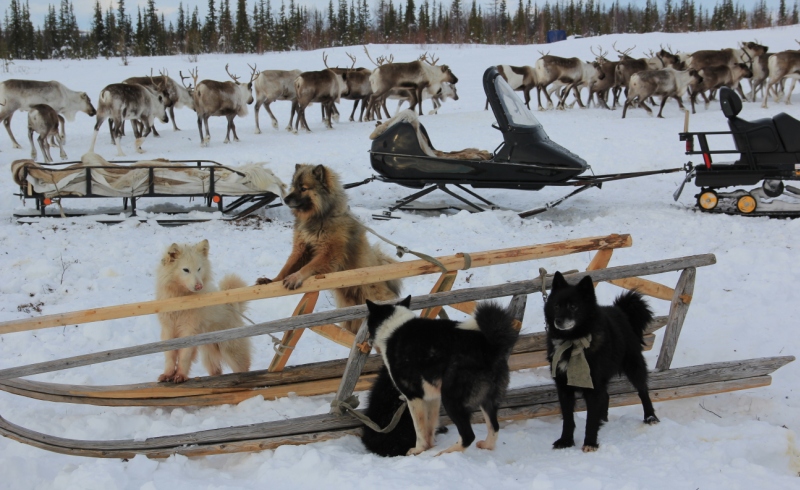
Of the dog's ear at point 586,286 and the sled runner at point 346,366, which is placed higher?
the dog's ear at point 586,286

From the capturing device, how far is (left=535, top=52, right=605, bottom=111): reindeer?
22.8 metres

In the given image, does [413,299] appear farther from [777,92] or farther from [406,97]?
[777,92]

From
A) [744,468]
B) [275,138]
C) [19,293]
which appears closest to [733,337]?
[744,468]

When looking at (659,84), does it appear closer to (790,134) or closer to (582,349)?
(790,134)

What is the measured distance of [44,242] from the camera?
8867mm

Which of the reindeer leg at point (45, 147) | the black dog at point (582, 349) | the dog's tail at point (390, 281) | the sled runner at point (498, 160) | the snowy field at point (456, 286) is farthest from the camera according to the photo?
the reindeer leg at point (45, 147)

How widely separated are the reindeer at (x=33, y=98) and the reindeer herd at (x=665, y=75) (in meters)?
13.3

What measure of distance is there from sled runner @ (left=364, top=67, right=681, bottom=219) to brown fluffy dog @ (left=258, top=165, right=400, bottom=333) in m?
4.93

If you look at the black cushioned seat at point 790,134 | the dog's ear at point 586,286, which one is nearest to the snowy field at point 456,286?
the dog's ear at point 586,286

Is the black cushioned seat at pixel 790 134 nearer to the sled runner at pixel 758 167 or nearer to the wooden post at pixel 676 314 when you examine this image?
the sled runner at pixel 758 167

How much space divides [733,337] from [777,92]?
66.5 ft

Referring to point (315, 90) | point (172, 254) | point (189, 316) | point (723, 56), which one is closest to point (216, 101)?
point (315, 90)

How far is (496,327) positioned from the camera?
3.56 m

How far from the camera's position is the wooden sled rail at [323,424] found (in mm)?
3893
